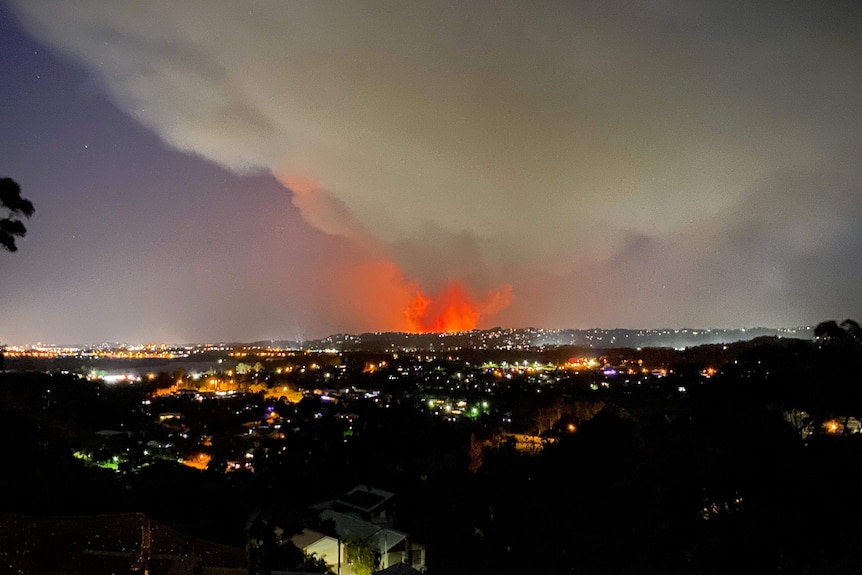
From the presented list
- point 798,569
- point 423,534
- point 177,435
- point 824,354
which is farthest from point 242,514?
point 177,435

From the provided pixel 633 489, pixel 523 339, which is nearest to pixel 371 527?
pixel 633 489

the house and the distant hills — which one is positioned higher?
the distant hills

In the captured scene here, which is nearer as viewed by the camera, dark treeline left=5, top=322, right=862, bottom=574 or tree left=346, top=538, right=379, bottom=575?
dark treeline left=5, top=322, right=862, bottom=574

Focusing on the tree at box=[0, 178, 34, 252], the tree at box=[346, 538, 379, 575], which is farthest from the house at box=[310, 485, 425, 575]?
the tree at box=[0, 178, 34, 252]

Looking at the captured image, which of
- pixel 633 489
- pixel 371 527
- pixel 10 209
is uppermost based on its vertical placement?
pixel 10 209

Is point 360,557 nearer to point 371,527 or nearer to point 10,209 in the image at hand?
point 371,527

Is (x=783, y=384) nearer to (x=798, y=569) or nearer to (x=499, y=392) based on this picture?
(x=798, y=569)

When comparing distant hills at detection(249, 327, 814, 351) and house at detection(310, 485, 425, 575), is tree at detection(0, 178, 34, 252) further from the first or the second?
distant hills at detection(249, 327, 814, 351)

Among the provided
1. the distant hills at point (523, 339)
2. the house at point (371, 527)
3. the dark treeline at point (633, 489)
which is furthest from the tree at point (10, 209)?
the distant hills at point (523, 339)
